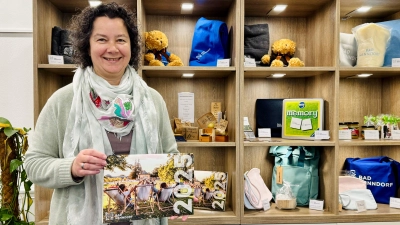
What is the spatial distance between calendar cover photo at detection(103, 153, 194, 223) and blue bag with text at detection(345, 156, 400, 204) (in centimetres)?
179

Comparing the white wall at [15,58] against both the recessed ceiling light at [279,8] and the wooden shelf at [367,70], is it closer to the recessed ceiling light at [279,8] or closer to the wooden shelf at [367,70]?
the recessed ceiling light at [279,8]

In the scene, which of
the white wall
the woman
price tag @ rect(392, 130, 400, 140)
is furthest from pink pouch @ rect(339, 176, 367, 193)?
the white wall

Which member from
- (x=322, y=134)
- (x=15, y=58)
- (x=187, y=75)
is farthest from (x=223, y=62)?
(x=15, y=58)

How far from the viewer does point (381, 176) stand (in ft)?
8.61

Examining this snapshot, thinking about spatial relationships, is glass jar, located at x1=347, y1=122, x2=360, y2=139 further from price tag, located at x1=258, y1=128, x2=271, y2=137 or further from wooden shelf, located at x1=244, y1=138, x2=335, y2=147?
price tag, located at x1=258, y1=128, x2=271, y2=137

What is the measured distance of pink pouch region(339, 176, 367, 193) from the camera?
2574 millimetres

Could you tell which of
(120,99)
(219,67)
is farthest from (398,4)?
(120,99)

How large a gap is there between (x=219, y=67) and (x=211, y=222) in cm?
97

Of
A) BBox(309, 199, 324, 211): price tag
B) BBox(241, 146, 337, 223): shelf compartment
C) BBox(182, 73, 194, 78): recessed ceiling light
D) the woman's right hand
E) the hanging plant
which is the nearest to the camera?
the woman's right hand

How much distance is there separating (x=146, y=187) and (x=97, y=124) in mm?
314

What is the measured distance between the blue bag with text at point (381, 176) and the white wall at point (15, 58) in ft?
8.05

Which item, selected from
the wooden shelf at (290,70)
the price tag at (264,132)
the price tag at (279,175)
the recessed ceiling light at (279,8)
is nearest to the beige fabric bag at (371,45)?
the wooden shelf at (290,70)

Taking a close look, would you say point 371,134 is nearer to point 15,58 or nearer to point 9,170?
point 9,170

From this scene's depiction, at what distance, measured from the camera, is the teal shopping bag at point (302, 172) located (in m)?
2.55
